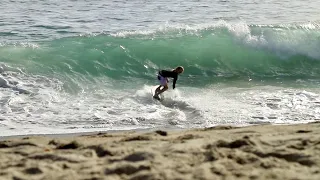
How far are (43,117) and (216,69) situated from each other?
651cm

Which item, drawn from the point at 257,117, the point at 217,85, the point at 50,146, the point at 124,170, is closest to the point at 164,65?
the point at 217,85

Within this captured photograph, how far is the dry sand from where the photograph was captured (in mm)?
4156

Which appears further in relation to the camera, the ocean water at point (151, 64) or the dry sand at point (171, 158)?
the ocean water at point (151, 64)

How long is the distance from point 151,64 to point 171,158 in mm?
9477

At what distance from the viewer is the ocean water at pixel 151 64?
28.4 feet

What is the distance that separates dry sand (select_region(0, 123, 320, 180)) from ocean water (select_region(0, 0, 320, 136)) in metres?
2.71

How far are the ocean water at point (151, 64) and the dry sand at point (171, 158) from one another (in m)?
2.71

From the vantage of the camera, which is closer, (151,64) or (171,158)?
(171,158)

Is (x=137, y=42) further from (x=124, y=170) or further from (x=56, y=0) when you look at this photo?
(x=124, y=170)

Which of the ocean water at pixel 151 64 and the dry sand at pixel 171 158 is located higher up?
the dry sand at pixel 171 158

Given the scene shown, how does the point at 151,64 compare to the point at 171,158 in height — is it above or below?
below

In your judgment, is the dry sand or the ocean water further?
the ocean water

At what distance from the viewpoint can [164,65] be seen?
46.0ft

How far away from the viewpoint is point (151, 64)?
13.8 meters
